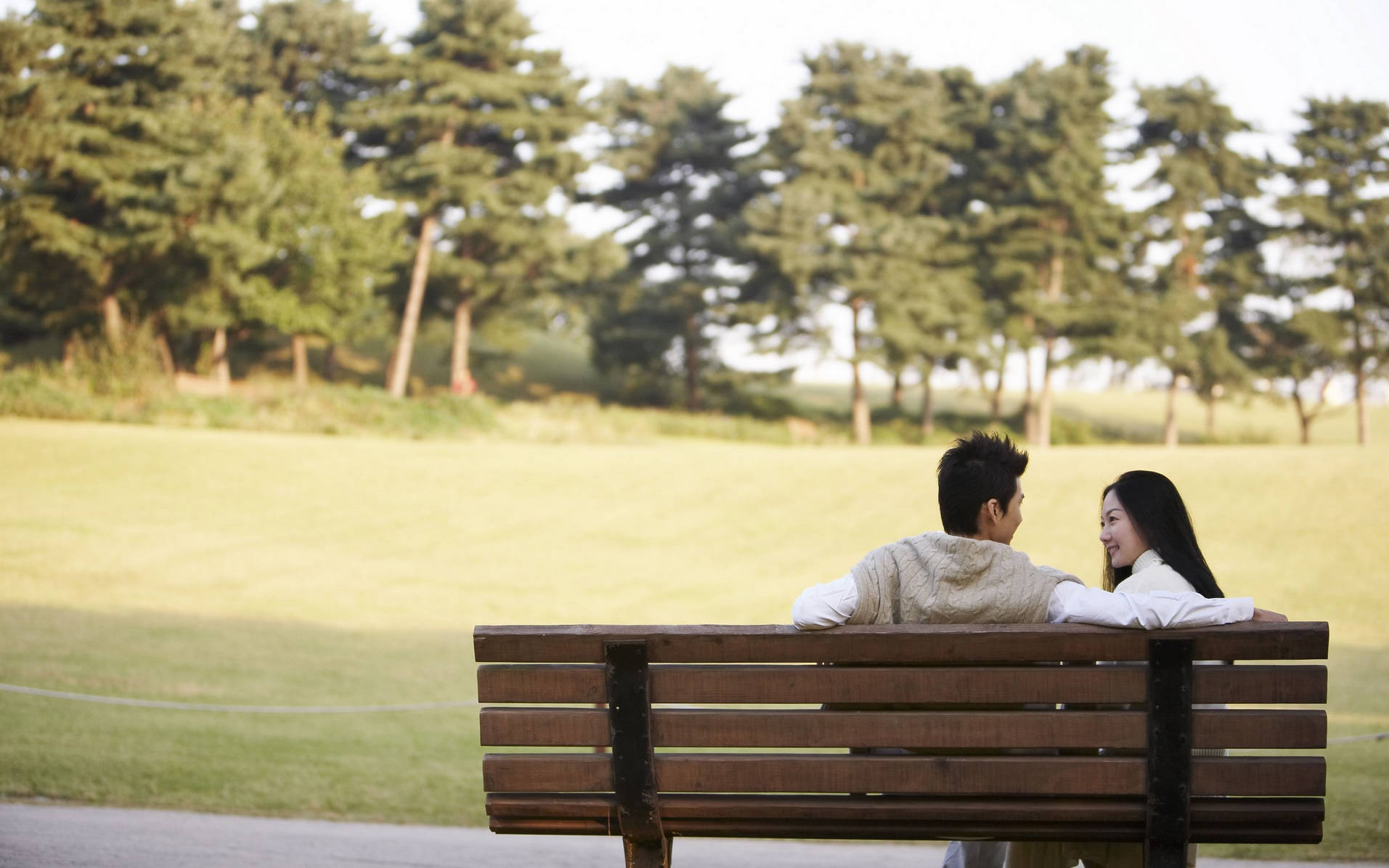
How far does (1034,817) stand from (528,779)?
4.23 feet

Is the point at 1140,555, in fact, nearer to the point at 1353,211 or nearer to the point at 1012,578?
the point at 1012,578

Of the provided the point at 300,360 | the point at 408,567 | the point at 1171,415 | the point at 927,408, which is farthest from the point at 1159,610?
the point at 1171,415

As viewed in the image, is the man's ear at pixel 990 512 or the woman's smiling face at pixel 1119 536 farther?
the woman's smiling face at pixel 1119 536

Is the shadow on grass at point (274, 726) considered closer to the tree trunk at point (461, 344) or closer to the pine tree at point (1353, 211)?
the tree trunk at point (461, 344)

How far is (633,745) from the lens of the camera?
10.5ft

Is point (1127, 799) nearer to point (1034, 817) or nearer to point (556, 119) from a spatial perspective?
point (1034, 817)

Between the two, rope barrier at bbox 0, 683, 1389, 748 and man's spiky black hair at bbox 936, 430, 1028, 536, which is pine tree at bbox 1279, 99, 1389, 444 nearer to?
rope barrier at bbox 0, 683, 1389, 748

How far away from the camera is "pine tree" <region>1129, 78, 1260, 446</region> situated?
39031 mm

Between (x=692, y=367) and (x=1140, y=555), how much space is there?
123ft

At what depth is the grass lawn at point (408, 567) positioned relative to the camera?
7.30m

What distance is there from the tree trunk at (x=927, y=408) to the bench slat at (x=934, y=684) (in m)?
36.8

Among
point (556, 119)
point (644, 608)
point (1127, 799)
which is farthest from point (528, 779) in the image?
point (556, 119)

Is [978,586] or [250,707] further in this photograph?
[250,707]

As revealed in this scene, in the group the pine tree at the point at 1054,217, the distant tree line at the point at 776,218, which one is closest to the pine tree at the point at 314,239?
the distant tree line at the point at 776,218
